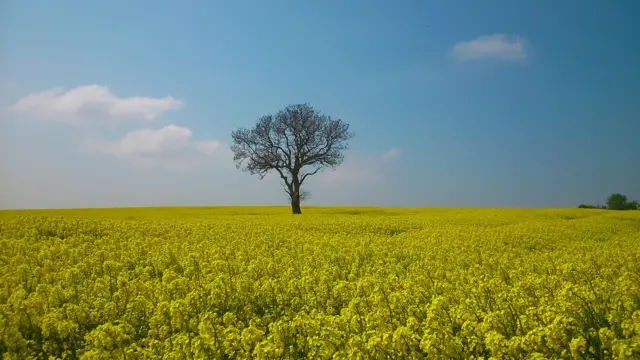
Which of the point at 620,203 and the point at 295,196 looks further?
the point at 620,203

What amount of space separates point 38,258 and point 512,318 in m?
13.1

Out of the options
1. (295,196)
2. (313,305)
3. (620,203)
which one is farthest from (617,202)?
(313,305)

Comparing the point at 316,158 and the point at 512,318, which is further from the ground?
the point at 316,158

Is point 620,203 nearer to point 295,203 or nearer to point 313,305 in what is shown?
point 295,203

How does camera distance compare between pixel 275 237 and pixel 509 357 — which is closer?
pixel 509 357

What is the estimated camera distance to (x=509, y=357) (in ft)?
17.0

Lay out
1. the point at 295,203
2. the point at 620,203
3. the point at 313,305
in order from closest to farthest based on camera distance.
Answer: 1. the point at 313,305
2. the point at 295,203
3. the point at 620,203

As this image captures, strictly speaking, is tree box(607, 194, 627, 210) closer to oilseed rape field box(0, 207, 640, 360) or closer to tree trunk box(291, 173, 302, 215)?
tree trunk box(291, 173, 302, 215)

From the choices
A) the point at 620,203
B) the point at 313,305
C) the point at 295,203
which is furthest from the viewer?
the point at 620,203

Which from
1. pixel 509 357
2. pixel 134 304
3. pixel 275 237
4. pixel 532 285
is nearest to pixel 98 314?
pixel 134 304

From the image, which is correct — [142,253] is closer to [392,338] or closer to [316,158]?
[392,338]

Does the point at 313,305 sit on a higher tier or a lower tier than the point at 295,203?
lower

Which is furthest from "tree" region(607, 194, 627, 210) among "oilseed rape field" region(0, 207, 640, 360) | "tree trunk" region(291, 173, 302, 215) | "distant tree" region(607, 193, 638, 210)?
"oilseed rape field" region(0, 207, 640, 360)

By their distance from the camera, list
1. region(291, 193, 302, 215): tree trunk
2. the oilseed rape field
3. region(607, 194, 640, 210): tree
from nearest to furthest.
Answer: the oilseed rape field, region(291, 193, 302, 215): tree trunk, region(607, 194, 640, 210): tree
